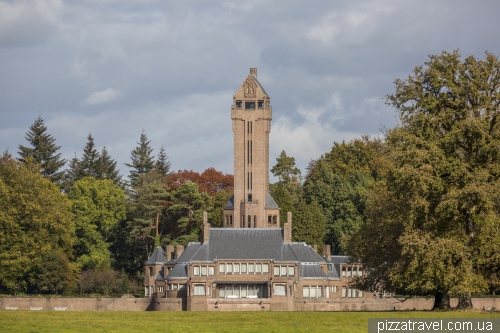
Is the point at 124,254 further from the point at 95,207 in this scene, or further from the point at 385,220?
the point at 385,220

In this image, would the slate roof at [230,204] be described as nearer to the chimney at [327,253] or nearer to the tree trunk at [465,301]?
the chimney at [327,253]

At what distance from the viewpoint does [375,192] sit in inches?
3081

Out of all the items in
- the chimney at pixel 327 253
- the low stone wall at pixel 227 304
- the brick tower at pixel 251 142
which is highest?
the brick tower at pixel 251 142

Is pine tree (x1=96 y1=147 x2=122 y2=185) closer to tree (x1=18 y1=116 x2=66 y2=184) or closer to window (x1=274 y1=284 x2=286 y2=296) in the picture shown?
tree (x1=18 y1=116 x2=66 y2=184)

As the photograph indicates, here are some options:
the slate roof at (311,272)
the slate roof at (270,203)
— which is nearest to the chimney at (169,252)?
the slate roof at (270,203)

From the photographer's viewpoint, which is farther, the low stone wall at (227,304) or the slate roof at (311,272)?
the slate roof at (311,272)

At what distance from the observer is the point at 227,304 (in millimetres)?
82812

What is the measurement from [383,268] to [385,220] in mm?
3638

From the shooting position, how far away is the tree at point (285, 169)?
13375 centimetres

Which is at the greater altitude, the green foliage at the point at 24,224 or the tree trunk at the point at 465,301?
the green foliage at the point at 24,224

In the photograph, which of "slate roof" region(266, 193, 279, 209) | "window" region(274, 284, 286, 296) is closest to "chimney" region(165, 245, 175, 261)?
"slate roof" region(266, 193, 279, 209)

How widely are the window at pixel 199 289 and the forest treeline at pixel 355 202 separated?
13757mm

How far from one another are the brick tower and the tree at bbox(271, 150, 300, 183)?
25622mm

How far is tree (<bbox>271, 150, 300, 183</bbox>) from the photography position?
133750 millimetres
